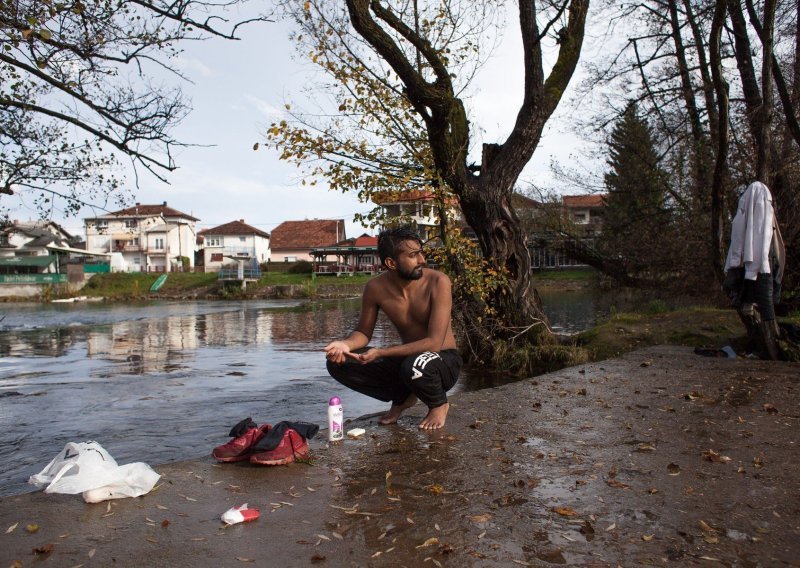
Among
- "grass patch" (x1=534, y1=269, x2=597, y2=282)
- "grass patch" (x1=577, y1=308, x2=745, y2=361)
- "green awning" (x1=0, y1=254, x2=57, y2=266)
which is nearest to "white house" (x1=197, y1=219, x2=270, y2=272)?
"green awning" (x1=0, y1=254, x2=57, y2=266)

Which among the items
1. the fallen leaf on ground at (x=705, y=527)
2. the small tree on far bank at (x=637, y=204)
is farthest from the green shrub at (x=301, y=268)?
the fallen leaf on ground at (x=705, y=527)

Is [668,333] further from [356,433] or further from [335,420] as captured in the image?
[335,420]

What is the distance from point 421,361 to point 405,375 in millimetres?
159

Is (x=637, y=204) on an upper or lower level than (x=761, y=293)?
upper

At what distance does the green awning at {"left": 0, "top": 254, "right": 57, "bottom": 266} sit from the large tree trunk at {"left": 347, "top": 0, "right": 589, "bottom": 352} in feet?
236

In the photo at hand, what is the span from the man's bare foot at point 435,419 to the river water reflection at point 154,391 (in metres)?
2.12

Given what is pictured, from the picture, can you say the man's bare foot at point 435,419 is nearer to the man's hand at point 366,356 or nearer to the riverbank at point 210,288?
the man's hand at point 366,356

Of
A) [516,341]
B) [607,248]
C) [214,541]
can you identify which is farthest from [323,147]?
[607,248]

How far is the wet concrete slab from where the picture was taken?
268 cm

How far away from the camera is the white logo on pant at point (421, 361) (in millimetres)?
4613

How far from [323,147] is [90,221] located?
15.8ft

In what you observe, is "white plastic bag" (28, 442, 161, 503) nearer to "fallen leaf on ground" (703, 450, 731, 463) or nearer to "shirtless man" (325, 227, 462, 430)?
"shirtless man" (325, 227, 462, 430)

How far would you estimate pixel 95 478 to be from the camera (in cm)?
336

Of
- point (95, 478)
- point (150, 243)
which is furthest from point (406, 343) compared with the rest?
point (150, 243)
